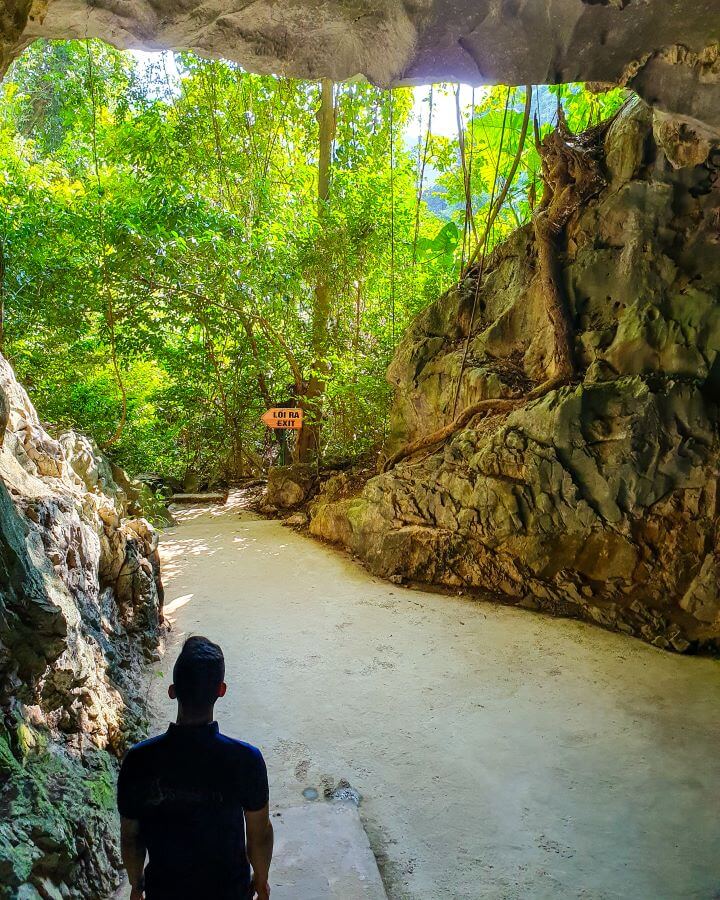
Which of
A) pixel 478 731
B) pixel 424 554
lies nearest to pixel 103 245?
pixel 424 554

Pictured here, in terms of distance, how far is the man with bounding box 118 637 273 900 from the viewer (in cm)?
138

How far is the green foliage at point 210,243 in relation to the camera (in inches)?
270

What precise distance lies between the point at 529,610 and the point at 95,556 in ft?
12.2

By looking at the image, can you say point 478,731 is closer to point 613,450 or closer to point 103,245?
point 613,450

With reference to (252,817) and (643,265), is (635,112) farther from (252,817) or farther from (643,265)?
(252,817)

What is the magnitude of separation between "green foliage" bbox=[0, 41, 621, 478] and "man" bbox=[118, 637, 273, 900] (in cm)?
619

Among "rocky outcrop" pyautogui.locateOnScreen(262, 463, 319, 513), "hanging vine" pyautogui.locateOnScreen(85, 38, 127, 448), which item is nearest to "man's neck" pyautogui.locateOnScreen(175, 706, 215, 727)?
"hanging vine" pyautogui.locateOnScreen(85, 38, 127, 448)

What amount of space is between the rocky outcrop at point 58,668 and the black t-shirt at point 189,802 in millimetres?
640

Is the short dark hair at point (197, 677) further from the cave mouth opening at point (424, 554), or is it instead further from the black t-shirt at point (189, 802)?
the cave mouth opening at point (424, 554)

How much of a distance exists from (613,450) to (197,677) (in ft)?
15.0

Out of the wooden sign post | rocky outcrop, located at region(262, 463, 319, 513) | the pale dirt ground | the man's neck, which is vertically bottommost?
the pale dirt ground

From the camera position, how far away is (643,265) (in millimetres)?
5391

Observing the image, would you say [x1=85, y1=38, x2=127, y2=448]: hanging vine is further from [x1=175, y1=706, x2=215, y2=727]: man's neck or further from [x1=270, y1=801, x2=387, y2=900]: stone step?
[x1=175, y1=706, x2=215, y2=727]: man's neck

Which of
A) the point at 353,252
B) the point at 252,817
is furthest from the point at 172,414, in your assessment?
the point at 252,817
